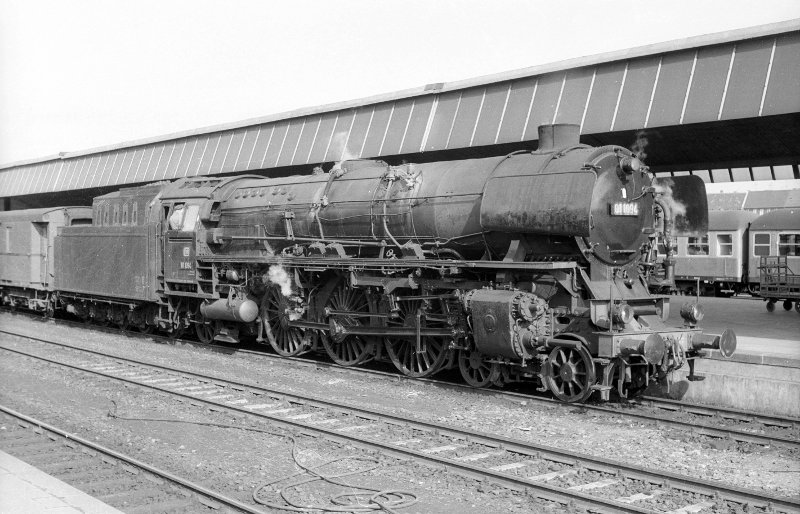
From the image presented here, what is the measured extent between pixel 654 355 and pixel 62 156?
3299cm

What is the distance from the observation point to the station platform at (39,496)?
20.4 feet

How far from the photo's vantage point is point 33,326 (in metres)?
22.4

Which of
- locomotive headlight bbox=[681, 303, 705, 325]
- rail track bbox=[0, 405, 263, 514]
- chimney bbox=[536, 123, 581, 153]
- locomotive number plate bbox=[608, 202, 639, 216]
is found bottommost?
rail track bbox=[0, 405, 263, 514]

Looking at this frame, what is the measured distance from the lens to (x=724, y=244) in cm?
3412

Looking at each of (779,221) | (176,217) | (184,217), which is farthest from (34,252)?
(779,221)

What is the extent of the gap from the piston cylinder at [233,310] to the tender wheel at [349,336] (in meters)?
1.82

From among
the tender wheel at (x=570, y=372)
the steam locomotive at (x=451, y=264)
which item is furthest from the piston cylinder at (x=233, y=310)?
the tender wheel at (x=570, y=372)

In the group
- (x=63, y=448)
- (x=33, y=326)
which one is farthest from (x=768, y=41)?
(x=33, y=326)

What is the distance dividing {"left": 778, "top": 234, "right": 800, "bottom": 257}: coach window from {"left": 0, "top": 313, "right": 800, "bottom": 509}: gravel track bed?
2331 cm

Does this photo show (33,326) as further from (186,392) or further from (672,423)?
(672,423)

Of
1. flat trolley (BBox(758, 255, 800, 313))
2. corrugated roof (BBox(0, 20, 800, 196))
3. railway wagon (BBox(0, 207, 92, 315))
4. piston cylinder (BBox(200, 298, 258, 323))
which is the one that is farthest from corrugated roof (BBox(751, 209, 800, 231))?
railway wagon (BBox(0, 207, 92, 315))

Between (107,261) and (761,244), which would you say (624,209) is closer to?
(107,261)

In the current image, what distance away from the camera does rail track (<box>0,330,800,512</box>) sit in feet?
22.7

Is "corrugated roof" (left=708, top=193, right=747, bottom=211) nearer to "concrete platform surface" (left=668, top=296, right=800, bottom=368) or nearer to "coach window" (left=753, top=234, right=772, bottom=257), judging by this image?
"coach window" (left=753, top=234, right=772, bottom=257)
